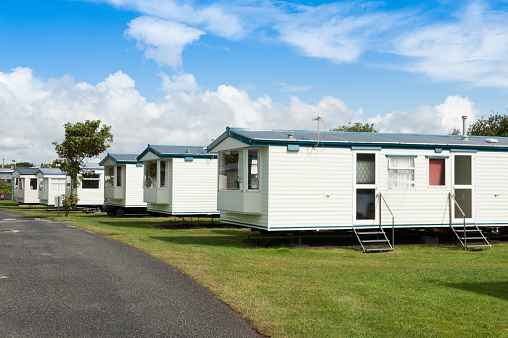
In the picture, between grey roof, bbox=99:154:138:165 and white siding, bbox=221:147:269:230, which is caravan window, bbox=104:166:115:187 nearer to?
grey roof, bbox=99:154:138:165

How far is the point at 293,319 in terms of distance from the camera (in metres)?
Result: 6.42

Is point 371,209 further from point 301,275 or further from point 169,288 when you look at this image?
point 169,288

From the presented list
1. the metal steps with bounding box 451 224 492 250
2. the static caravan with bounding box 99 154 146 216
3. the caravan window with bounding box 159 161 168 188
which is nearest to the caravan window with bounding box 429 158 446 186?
the metal steps with bounding box 451 224 492 250

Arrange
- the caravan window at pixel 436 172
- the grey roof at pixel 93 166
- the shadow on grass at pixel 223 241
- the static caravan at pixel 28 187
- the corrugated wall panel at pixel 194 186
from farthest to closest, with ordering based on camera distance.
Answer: the static caravan at pixel 28 187
the grey roof at pixel 93 166
the corrugated wall panel at pixel 194 186
the caravan window at pixel 436 172
the shadow on grass at pixel 223 241

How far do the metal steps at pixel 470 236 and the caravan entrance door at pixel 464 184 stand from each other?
0.35m

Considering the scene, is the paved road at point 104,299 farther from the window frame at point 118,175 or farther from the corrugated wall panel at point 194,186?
the window frame at point 118,175

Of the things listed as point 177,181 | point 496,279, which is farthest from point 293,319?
point 177,181

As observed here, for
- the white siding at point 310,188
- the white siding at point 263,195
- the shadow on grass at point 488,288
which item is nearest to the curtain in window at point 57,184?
the white siding at point 263,195

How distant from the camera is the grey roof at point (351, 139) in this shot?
14.3m

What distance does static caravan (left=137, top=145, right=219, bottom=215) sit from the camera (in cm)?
2148

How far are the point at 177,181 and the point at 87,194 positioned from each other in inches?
531

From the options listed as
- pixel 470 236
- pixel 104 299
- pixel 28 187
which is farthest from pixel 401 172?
pixel 28 187

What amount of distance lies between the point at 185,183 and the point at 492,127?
1094 inches

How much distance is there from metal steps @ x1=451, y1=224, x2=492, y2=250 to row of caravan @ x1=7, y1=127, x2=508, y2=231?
0.29 metres
